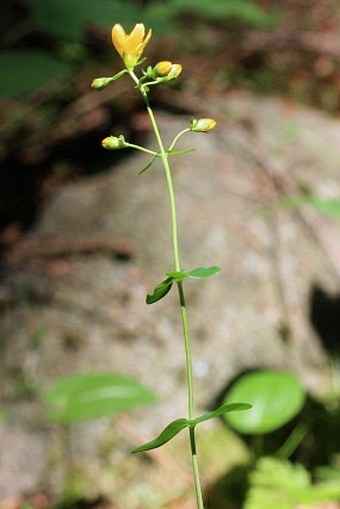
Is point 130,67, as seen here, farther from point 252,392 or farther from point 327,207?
point 252,392

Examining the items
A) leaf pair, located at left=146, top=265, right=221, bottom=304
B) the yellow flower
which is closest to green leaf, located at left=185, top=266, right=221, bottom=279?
leaf pair, located at left=146, top=265, right=221, bottom=304

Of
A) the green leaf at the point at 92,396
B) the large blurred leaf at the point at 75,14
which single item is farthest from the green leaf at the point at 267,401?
the large blurred leaf at the point at 75,14

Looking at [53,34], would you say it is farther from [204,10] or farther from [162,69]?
[162,69]

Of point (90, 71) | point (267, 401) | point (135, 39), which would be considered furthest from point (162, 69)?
point (90, 71)

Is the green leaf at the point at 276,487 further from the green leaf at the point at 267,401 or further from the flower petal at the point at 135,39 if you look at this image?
the flower petal at the point at 135,39

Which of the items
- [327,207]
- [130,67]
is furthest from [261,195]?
[130,67]

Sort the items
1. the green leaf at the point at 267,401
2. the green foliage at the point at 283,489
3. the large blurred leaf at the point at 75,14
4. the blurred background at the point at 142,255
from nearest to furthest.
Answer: the green foliage at the point at 283,489, the green leaf at the point at 267,401, the blurred background at the point at 142,255, the large blurred leaf at the point at 75,14
